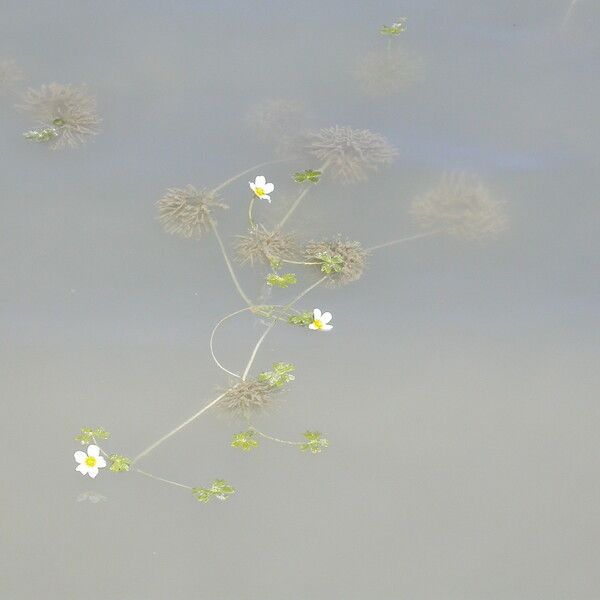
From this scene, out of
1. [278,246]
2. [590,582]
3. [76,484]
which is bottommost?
[590,582]

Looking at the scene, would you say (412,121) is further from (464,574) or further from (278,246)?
(464,574)

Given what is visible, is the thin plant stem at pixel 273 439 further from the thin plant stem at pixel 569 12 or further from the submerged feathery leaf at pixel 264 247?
the thin plant stem at pixel 569 12

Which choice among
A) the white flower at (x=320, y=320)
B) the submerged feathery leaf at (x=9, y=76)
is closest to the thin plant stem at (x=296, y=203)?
the white flower at (x=320, y=320)

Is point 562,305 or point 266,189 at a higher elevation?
point 266,189

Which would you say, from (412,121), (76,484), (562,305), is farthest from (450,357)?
(76,484)

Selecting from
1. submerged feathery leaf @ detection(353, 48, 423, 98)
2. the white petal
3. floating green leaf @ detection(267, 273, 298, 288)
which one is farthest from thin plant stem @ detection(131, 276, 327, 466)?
submerged feathery leaf @ detection(353, 48, 423, 98)

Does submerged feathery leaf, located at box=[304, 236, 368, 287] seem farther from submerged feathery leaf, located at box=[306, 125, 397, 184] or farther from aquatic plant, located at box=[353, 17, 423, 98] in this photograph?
aquatic plant, located at box=[353, 17, 423, 98]

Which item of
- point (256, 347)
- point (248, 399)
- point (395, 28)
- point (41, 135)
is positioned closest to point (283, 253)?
point (256, 347)
